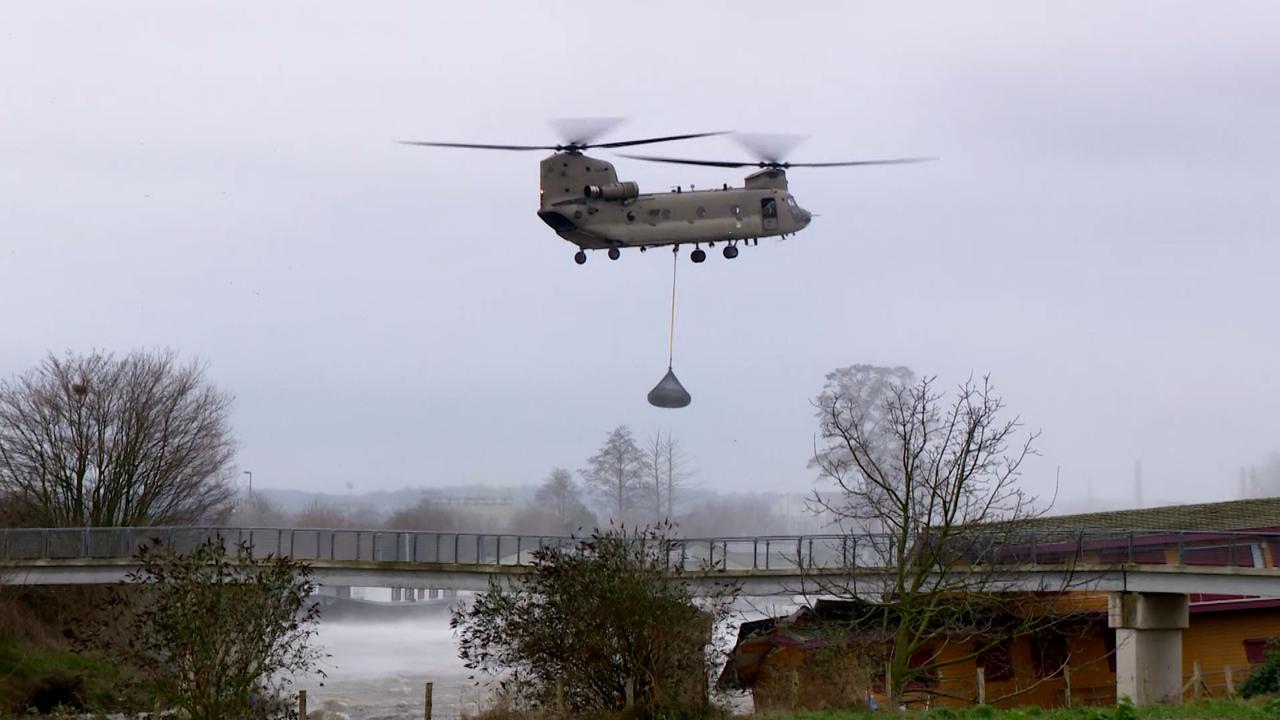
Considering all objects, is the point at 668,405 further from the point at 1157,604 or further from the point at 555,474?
the point at 555,474

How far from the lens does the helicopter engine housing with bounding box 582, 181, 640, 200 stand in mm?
39719

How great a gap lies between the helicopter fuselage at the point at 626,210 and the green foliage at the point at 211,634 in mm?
16472

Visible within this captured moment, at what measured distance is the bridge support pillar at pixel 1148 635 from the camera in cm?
4481

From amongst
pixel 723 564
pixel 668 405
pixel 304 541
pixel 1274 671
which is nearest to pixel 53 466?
pixel 304 541

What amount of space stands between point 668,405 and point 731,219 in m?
7.75

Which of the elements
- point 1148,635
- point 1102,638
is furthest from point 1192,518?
point 1148,635

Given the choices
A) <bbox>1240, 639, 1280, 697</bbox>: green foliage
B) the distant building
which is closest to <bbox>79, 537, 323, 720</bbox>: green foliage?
the distant building

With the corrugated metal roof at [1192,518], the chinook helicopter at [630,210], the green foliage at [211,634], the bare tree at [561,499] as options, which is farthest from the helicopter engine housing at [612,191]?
the bare tree at [561,499]

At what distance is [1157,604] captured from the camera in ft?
150

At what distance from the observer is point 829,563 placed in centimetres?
4638

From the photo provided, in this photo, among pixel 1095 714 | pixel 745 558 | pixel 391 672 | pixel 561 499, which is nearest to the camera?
pixel 1095 714

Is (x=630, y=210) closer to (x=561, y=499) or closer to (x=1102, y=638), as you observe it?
(x=1102, y=638)

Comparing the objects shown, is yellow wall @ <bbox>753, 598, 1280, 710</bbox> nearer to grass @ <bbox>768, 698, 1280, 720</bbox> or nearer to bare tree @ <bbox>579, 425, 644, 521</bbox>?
grass @ <bbox>768, 698, 1280, 720</bbox>

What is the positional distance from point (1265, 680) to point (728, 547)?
627 inches
